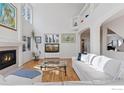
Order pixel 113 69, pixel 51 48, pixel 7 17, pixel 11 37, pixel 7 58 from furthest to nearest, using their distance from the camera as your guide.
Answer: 1. pixel 51 48
2. pixel 11 37
3. pixel 7 58
4. pixel 7 17
5. pixel 113 69

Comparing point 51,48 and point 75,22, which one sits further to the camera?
point 51,48

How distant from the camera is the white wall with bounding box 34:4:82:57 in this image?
1084 cm

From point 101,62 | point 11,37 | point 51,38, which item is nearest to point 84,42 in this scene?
point 51,38

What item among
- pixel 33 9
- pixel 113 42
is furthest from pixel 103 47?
pixel 33 9

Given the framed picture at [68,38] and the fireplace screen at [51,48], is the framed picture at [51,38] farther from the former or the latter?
the framed picture at [68,38]

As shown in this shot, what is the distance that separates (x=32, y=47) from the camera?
Result: 10.4 metres

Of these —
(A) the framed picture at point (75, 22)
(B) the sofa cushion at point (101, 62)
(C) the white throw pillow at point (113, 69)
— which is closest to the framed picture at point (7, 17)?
(B) the sofa cushion at point (101, 62)

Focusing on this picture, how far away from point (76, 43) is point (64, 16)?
89.6 inches

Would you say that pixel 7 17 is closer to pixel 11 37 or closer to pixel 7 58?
pixel 11 37

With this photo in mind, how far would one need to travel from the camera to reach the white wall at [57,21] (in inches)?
427

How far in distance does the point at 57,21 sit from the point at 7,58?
6316 mm

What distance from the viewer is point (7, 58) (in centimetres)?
534

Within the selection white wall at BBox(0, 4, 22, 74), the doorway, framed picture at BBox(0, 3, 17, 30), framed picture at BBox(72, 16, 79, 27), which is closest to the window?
white wall at BBox(0, 4, 22, 74)
